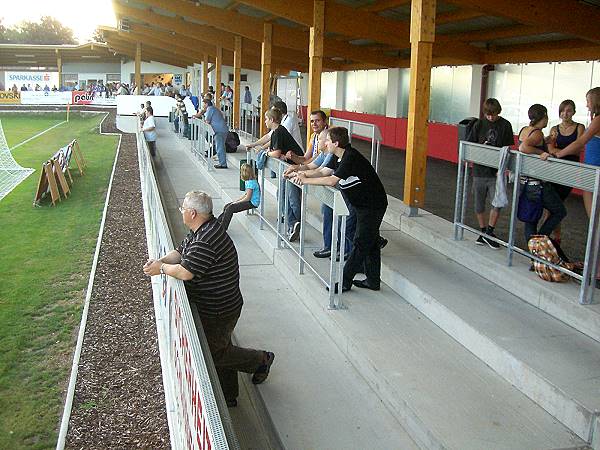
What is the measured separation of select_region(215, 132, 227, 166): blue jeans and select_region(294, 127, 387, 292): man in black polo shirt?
8735mm

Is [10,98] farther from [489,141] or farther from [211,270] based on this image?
[211,270]

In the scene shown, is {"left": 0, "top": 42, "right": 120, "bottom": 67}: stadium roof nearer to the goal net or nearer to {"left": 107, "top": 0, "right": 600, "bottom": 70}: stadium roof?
the goal net

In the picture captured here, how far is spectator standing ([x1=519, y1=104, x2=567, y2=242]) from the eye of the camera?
6203 mm

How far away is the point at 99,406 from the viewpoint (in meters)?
5.64

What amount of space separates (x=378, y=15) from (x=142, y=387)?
11.1 m

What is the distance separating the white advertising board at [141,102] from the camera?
1314 inches

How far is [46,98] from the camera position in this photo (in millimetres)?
48719

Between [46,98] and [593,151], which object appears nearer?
[593,151]

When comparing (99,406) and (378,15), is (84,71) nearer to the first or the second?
(378,15)

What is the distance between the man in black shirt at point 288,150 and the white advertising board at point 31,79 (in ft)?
182

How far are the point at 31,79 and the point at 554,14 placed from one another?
57.2m

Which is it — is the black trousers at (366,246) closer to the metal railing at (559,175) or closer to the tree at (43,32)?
the metal railing at (559,175)

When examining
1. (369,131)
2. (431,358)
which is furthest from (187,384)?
(369,131)

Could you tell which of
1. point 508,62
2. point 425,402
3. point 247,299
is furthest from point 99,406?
point 508,62
